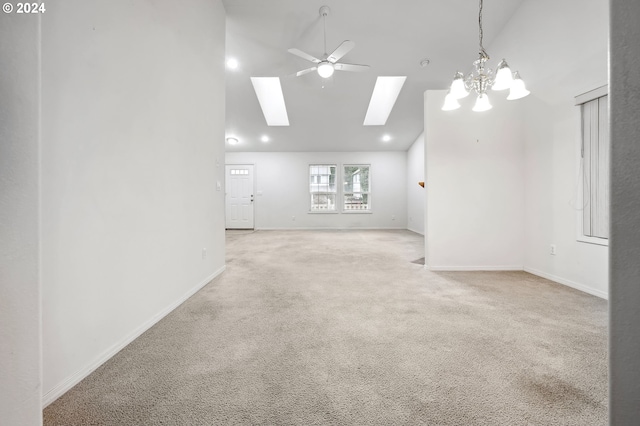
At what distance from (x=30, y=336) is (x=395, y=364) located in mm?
1545

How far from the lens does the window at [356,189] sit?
28.8ft

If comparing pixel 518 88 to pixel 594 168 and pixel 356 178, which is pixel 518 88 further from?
pixel 356 178

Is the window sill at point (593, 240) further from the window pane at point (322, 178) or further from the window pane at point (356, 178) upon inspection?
the window pane at point (322, 178)

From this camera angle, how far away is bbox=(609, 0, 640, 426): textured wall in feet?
1.91

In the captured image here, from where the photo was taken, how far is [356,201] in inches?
349

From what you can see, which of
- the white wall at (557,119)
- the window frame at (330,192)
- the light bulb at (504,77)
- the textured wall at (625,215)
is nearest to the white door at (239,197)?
the window frame at (330,192)

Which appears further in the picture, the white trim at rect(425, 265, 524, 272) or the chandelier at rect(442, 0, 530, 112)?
the white trim at rect(425, 265, 524, 272)

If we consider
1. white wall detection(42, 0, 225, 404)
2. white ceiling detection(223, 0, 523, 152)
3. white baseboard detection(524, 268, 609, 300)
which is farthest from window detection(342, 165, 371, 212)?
white wall detection(42, 0, 225, 404)

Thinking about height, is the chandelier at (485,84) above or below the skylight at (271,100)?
below

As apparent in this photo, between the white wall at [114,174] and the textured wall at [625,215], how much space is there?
6.70 feet

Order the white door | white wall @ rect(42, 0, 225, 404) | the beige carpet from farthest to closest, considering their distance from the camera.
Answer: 1. the white door
2. white wall @ rect(42, 0, 225, 404)
3. the beige carpet

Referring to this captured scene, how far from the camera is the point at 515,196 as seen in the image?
3469 mm

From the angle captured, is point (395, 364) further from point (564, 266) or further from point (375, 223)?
point (375, 223)

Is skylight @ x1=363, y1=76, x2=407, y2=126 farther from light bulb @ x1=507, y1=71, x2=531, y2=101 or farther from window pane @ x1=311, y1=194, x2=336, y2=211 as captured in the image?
light bulb @ x1=507, y1=71, x2=531, y2=101
